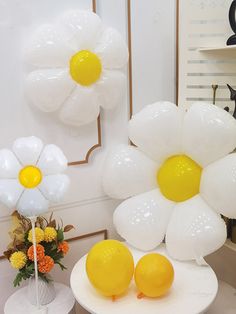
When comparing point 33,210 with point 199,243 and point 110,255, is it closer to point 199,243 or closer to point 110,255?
point 110,255

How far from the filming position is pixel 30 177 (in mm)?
1460

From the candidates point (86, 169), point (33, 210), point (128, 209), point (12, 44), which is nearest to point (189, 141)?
point (128, 209)

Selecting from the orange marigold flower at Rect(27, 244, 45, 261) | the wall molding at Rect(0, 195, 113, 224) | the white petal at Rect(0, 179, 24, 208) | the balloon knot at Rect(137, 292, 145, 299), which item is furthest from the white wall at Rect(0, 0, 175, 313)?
the balloon knot at Rect(137, 292, 145, 299)

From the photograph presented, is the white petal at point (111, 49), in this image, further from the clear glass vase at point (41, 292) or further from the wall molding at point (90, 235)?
the clear glass vase at point (41, 292)

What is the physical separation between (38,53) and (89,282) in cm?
99

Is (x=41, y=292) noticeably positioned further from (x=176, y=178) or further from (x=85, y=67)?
(x=85, y=67)

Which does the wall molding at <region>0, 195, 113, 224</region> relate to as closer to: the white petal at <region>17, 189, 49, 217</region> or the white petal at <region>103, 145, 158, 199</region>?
the white petal at <region>103, 145, 158, 199</region>

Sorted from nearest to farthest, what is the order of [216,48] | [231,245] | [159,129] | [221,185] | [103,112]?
[221,185] → [159,129] → [216,48] → [103,112] → [231,245]

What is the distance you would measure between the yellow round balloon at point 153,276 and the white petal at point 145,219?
0.85 ft

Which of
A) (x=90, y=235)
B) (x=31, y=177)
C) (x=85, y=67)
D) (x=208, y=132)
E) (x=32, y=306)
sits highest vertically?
(x=85, y=67)

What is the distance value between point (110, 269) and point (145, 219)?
374 mm

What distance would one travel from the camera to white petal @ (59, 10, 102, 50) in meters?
1.66

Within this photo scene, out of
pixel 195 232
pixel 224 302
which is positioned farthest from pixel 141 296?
pixel 224 302

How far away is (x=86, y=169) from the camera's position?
193 centimetres
